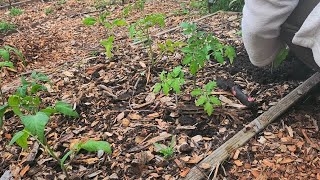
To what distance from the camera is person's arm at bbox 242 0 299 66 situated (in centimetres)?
138

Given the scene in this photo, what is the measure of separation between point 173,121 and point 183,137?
0.56 feet

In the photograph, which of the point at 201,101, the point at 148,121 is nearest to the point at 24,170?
the point at 148,121

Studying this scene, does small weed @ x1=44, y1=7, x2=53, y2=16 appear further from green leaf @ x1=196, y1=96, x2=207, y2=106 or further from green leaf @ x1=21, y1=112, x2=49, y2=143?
green leaf @ x1=21, y1=112, x2=49, y2=143

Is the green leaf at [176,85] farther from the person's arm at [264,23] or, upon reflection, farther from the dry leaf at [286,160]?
the dry leaf at [286,160]

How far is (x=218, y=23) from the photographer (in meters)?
3.44

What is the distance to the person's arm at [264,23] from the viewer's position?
1382 millimetres

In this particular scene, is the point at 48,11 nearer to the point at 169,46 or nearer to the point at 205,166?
the point at 169,46

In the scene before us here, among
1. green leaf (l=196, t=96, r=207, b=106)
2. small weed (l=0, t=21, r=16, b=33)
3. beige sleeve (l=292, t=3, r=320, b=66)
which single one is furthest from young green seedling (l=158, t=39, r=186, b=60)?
small weed (l=0, t=21, r=16, b=33)

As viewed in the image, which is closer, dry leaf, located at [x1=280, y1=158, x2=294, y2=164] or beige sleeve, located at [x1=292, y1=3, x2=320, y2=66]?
beige sleeve, located at [x1=292, y1=3, x2=320, y2=66]

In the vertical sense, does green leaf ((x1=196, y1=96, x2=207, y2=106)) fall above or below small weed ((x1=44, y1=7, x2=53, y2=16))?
above

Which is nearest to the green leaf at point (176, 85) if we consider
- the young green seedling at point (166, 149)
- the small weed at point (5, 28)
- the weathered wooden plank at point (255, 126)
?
the young green seedling at point (166, 149)

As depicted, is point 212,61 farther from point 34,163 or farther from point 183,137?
point 34,163

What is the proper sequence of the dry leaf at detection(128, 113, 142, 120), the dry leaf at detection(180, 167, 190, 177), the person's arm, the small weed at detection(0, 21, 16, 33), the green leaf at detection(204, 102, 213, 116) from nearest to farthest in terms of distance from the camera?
the person's arm
the dry leaf at detection(180, 167, 190, 177)
the green leaf at detection(204, 102, 213, 116)
the dry leaf at detection(128, 113, 142, 120)
the small weed at detection(0, 21, 16, 33)

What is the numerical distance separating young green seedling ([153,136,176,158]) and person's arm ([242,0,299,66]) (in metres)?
0.60
